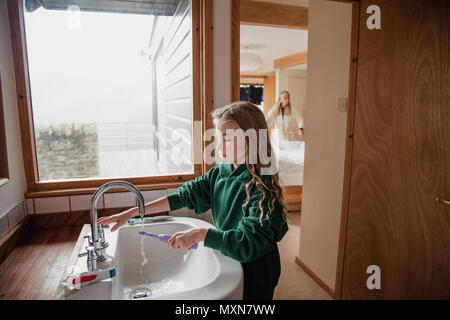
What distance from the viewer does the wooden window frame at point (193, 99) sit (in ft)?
4.36

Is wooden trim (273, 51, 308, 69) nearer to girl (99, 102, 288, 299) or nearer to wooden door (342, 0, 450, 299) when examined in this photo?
wooden door (342, 0, 450, 299)

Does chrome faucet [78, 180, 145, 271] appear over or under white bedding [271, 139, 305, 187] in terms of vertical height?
over

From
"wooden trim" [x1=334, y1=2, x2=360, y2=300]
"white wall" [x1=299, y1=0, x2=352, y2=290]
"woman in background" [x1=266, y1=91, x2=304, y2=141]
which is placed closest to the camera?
"wooden trim" [x1=334, y1=2, x2=360, y2=300]

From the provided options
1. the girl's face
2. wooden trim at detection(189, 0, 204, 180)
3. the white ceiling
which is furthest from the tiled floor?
the white ceiling

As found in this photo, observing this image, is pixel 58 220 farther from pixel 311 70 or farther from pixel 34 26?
pixel 311 70

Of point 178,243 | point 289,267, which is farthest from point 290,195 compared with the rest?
point 178,243

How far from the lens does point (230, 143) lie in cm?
105

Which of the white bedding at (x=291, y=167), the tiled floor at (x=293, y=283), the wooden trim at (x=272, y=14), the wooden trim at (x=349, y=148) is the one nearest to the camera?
the wooden trim at (x=349, y=148)

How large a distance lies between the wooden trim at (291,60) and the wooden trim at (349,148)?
4.33 metres

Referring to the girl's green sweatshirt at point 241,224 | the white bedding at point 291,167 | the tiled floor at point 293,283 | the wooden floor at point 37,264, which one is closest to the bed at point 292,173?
the white bedding at point 291,167

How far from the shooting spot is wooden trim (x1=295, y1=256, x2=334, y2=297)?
205 cm

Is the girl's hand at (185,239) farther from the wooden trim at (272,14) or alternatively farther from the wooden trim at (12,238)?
the wooden trim at (272,14)

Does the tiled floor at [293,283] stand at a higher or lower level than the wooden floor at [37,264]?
lower

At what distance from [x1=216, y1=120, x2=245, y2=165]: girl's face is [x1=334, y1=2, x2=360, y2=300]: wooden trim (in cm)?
95
